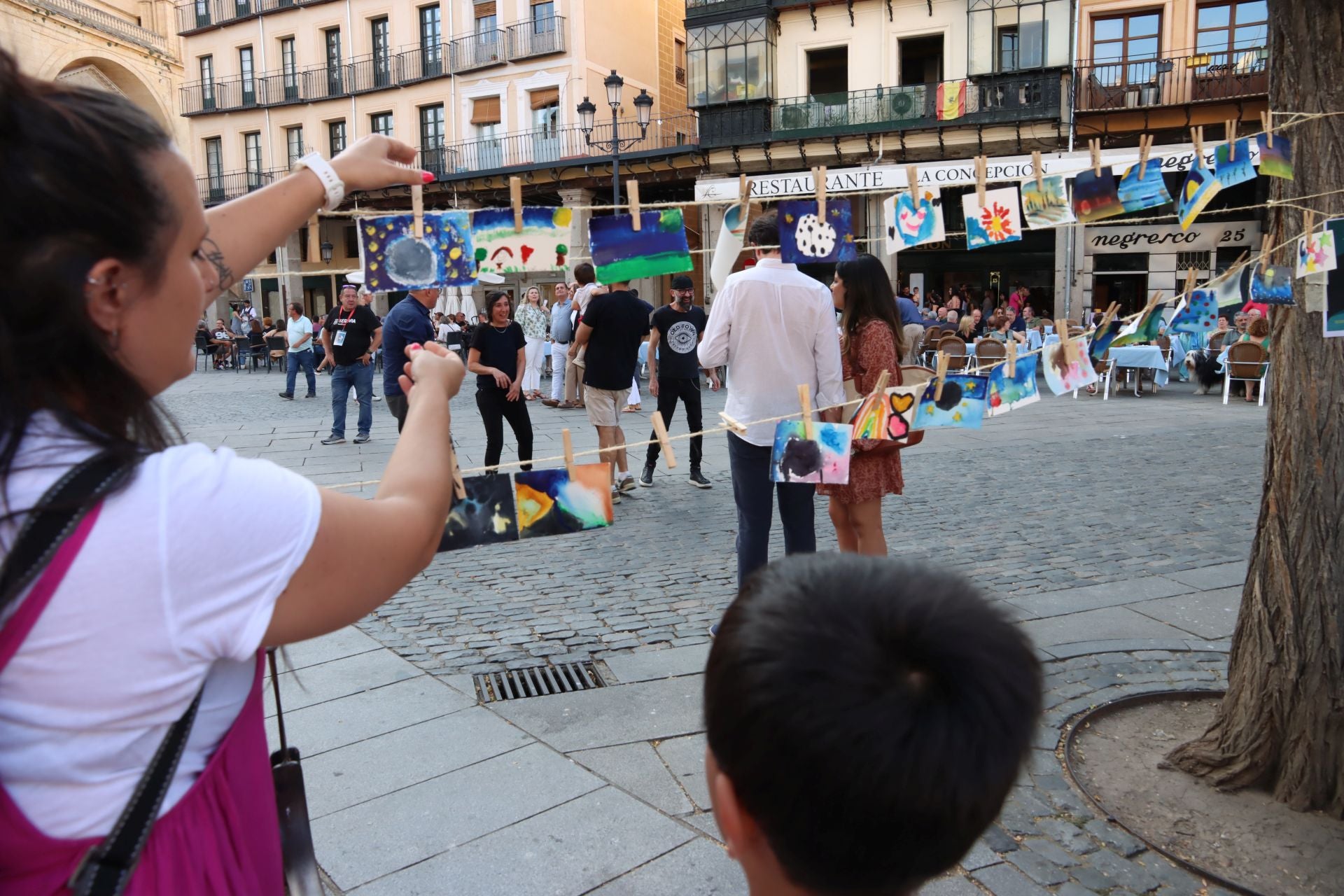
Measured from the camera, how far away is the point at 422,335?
22.0 feet

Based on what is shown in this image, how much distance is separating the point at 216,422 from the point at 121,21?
2987 centimetres

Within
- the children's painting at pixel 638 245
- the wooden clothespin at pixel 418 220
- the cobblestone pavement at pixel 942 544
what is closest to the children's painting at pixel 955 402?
the cobblestone pavement at pixel 942 544

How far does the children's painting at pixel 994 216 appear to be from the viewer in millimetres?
3846

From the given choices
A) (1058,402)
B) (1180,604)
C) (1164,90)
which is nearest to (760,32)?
(1164,90)

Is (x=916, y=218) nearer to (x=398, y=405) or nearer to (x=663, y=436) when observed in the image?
(x=663, y=436)

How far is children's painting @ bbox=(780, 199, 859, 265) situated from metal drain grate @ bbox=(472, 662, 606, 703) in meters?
1.90

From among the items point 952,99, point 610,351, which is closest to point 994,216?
point 610,351

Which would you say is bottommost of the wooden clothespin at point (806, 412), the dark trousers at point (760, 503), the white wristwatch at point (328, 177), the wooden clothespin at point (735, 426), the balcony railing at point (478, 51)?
the dark trousers at point (760, 503)

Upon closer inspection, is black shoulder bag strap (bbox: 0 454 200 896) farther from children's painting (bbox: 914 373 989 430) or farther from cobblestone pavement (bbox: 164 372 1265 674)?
children's painting (bbox: 914 373 989 430)

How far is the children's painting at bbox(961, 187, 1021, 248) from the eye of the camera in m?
3.85

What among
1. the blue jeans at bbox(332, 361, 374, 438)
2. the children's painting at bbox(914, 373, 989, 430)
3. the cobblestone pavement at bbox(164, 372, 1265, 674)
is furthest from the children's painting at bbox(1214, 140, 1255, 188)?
the blue jeans at bbox(332, 361, 374, 438)

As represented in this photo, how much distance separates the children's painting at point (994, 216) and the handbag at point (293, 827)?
10.7 ft

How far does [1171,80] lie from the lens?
21.0 meters

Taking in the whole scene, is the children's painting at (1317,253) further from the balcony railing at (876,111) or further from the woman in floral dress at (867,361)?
the balcony railing at (876,111)
